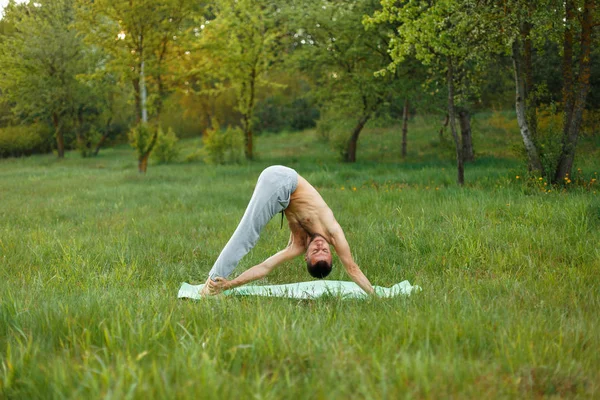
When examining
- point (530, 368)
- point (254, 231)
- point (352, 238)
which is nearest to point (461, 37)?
point (352, 238)

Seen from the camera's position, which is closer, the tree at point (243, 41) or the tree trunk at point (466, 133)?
the tree trunk at point (466, 133)

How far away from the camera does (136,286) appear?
5.07 m

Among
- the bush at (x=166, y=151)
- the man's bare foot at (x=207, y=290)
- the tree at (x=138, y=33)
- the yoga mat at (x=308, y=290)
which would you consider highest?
the tree at (x=138, y=33)

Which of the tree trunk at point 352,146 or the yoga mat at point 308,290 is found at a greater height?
the tree trunk at point 352,146

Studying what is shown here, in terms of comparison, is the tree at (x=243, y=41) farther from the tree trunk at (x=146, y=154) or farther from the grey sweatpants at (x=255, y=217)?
the grey sweatpants at (x=255, y=217)

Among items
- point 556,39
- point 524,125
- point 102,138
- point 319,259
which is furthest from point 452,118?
point 102,138

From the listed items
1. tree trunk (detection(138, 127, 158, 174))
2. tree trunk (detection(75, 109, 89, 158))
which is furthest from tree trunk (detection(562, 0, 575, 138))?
tree trunk (detection(75, 109, 89, 158))

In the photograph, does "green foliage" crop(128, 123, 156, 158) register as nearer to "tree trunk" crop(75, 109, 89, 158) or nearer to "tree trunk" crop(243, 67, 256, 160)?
"tree trunk" crop(243, 67, 256, 160)

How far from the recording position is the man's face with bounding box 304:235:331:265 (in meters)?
4.49

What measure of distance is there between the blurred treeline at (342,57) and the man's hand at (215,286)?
7.02m

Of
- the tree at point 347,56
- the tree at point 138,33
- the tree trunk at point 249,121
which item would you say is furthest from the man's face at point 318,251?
the tree trunk at point 249,121

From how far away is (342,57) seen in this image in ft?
63.2

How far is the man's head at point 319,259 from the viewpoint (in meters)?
4.47

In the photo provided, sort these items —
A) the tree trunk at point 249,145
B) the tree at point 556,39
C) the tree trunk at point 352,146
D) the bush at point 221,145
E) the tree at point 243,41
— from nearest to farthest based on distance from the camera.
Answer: the tree at point 556,39, the tree trunk at point 352,146, the tree at point 243,41, the bush at point 221,145, the tree trunk at point 249,145
